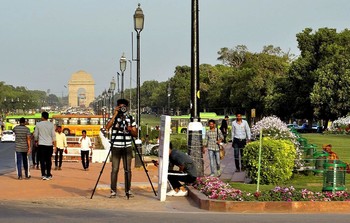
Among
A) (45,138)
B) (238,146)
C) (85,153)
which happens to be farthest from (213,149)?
(85,153)

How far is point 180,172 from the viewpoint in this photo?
596 inches

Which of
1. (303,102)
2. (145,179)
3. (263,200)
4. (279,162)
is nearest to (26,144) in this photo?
(145,179)

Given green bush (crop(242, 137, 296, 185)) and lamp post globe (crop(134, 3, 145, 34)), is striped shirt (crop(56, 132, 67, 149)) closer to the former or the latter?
lamp post globe (crop(134, 3, 145, 34))

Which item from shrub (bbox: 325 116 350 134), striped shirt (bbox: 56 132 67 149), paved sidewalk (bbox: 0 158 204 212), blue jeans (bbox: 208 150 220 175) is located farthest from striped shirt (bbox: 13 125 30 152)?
shrub (bbox: 325 116 350 134)

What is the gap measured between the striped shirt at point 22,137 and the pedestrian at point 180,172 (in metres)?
5.47

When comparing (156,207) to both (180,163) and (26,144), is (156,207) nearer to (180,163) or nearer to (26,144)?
(180,163)

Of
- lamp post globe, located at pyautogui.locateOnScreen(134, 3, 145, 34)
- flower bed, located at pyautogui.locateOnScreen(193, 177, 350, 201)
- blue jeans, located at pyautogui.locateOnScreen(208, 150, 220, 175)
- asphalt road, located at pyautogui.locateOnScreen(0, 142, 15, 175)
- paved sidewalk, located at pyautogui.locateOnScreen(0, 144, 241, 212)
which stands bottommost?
asphalt road, located at pyautogui.locateOnScreen(0, 142, 15, 175)

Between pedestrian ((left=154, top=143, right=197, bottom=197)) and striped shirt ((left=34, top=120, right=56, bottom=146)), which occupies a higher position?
striped shirt ((left=34, top=120, right=56, bottom=146))

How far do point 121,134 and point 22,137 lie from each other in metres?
5.75

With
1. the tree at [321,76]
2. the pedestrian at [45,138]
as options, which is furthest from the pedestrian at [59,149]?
the tree at [321,76]

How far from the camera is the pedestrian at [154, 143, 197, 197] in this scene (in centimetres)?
1496

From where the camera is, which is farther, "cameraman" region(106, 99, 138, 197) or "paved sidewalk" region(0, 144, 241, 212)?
"cameraman" region(106, 99, 138, 197)

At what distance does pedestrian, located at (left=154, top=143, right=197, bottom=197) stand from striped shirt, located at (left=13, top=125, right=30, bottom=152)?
5.47 metres

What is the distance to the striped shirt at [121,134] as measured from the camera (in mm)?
14086
